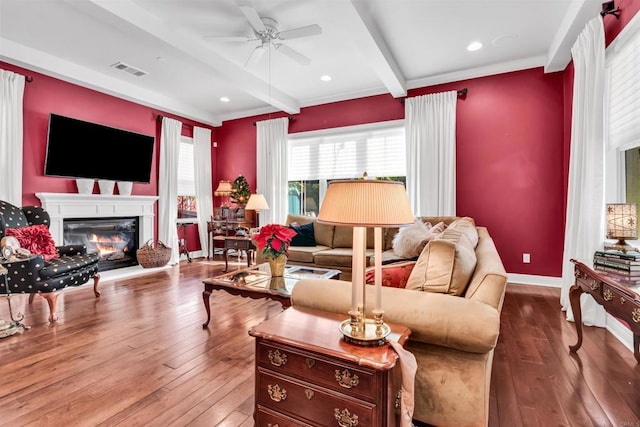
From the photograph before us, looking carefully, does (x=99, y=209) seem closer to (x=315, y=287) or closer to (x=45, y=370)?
(x=45, y=370)

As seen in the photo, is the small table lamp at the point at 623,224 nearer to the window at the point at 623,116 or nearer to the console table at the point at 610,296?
the console table at the point at 610,296

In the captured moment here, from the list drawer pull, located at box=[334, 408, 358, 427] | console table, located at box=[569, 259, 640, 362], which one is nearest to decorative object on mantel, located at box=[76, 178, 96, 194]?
drawer pull, located at box=[334, 408, 358, 427]

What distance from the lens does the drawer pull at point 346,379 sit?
3.52ft

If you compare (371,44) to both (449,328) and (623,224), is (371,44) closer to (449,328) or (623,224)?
(623,224)

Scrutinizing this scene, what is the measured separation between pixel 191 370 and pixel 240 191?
13.8 feet

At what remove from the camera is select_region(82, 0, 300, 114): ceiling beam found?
108 inches

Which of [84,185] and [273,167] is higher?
[273,167]

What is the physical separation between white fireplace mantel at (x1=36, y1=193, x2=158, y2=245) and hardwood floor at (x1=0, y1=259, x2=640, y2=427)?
4.29 ft

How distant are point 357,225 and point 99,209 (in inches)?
195

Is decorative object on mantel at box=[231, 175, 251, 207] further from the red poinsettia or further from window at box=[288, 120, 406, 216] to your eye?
the red poinsettia

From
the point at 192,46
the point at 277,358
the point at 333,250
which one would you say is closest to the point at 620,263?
the point at 277,358

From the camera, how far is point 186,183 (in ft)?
20.3

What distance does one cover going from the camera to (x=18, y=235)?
308 centimetres

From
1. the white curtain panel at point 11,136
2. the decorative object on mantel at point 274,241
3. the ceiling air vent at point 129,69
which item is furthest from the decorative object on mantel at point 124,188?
the decorative object on mantel at point 274,241
